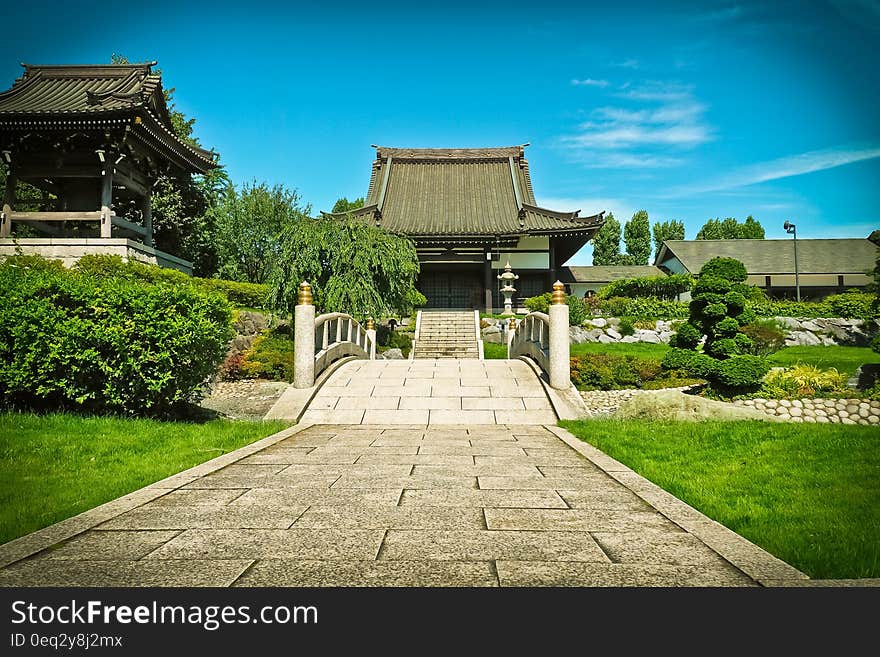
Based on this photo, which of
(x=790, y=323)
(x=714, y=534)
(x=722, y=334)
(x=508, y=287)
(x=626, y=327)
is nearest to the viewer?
(x=714, y=534)

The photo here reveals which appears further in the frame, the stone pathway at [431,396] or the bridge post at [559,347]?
the bridge post at [559,347]

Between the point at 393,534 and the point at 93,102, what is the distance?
18.3 meters

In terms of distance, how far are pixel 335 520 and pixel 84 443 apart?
12.1ft

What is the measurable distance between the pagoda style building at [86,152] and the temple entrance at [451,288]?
11.3 m

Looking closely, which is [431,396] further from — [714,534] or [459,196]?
[459,196]

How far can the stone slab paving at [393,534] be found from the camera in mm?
2387

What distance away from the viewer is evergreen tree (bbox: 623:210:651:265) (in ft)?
148

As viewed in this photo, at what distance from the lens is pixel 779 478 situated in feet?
14.3

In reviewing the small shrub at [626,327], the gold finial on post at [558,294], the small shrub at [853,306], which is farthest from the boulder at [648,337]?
the gold finial on post at [558,294]

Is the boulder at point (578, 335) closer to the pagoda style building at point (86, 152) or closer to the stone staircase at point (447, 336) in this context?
the stone staircase at point (447, 336)

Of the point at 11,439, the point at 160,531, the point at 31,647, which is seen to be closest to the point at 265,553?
the point at 160,531

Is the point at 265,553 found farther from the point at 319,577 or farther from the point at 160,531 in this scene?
the point at 160,531

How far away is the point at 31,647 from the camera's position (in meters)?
1.67

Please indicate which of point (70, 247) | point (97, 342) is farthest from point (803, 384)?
point (70, 247)
